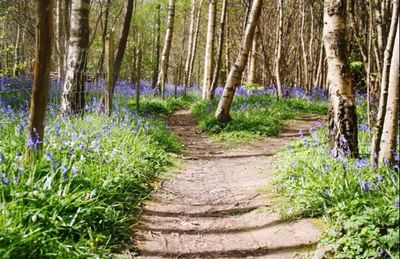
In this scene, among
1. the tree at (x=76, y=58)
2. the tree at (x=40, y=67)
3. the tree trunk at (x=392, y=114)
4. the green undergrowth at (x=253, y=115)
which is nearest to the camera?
the tree at (x=40, y=67)

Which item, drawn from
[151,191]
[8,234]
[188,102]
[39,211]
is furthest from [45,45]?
[188,102]

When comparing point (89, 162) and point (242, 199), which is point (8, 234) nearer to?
point (89, 162)

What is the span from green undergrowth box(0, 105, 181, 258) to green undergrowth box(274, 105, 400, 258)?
1.82 meters

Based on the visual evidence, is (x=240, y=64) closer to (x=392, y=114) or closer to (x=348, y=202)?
(x=392, y=114)

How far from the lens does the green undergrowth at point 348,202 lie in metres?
3.23

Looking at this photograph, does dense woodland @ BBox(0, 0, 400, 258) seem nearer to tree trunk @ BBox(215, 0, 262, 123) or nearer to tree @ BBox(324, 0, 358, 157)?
tree @ BBox(324, 0, 358, 157)

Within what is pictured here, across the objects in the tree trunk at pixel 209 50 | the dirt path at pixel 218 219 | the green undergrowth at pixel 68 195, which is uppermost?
the tree trunk at pixel 209 50

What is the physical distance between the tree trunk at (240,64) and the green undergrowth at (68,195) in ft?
14.8

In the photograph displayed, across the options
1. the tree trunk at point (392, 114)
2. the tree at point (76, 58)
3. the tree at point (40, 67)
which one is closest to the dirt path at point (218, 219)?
the tree trunk at point (392, 114)

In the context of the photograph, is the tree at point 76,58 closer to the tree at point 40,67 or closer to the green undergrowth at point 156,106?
the tree at point 40,67

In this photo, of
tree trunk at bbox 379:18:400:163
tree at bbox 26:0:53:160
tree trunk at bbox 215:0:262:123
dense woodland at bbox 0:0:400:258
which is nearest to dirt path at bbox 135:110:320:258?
dense woodland at bbox 0:0:400:258

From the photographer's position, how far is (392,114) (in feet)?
13.7

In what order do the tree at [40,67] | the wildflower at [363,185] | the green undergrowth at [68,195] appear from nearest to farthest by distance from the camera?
the green undergrowth at [68,195], the wildflower at [363,185], the tree at [40,67]

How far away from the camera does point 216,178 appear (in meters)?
6.62
